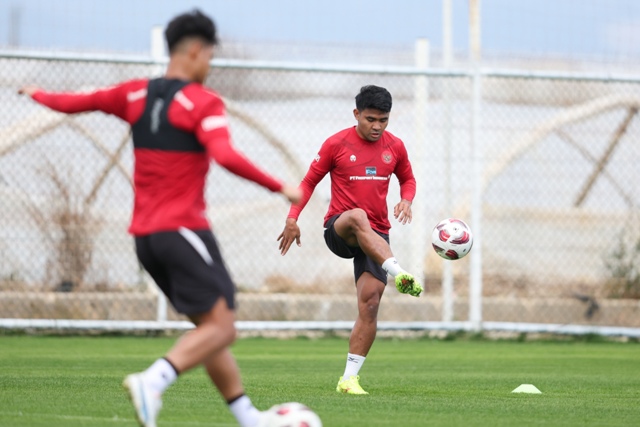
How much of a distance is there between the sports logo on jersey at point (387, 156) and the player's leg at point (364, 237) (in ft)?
1.75

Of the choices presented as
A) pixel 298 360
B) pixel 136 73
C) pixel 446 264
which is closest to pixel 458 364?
pixel 298 360

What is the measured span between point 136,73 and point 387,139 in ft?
18.3

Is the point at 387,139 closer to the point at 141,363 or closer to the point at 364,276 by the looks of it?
the point at 364,276

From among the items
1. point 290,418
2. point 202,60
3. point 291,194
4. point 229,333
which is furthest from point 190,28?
point 290,418

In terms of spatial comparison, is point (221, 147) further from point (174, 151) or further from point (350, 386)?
point (350, 386)

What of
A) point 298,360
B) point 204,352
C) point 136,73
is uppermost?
point 136,73

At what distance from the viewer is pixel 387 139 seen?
8.88m

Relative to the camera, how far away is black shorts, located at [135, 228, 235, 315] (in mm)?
5254

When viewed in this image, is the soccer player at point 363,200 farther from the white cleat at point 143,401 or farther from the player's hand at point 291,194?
the white cleat at point 143,401

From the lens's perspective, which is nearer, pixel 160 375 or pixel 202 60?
pixel 160 375

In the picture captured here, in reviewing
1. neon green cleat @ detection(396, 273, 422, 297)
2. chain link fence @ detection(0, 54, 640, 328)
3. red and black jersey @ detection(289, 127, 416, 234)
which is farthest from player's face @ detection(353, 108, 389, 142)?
chain link fence @ detection(0, 54, 640, 328)

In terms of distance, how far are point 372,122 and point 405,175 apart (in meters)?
0.65

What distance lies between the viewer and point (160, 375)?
16.8 ft

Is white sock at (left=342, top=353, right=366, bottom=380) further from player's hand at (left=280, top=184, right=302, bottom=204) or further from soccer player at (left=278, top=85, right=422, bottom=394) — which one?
player's hand at (left=280, top=184, right=302, bottom=204)
